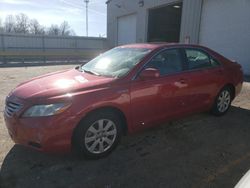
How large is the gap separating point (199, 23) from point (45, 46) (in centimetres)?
1622

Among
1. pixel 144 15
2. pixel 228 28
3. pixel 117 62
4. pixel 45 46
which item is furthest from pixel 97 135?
pixel 45 46

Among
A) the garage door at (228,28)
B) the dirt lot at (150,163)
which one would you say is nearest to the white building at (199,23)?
the garage door at (228,28)

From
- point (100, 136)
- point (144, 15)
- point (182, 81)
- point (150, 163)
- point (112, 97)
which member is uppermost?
point (144, 15)

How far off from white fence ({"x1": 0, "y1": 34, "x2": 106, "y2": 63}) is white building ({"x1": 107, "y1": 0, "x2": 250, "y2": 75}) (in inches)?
211

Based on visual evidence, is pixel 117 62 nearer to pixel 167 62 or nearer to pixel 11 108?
pixel 167 62

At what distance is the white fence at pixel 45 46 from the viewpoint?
19.1m

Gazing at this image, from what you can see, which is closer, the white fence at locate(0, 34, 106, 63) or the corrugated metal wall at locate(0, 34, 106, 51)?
the white fence at locate(0, 34, 106, 63)

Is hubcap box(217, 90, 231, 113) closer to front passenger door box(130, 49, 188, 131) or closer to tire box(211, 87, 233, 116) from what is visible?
tire box(211, 87, 233, 116)

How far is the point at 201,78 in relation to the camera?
14.4 ft

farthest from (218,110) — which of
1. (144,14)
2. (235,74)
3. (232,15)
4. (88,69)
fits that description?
(144,14)

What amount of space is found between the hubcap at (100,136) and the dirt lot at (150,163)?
18 centimetres

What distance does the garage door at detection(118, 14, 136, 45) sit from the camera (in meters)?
19.2

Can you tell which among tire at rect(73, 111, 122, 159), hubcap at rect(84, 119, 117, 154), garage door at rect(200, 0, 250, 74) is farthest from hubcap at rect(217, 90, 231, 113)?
garage door at rect(200, 0, 250, 74)

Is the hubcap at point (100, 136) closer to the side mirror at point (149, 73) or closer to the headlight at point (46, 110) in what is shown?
the headlight at point (46, 110)
